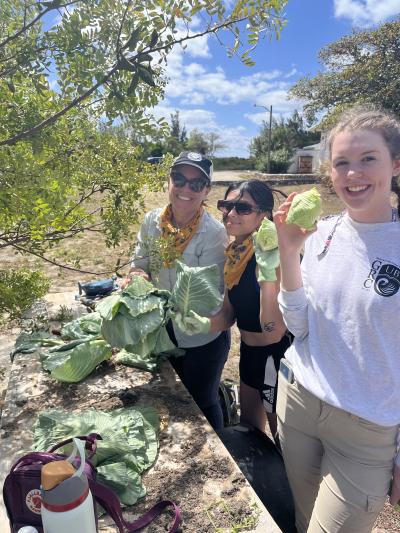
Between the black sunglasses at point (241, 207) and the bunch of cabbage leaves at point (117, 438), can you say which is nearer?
the bunch of cabbage leaves at point (117, 438)

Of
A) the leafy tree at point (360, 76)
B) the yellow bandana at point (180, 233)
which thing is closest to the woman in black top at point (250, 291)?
the yellow bandana at point (180, 233)

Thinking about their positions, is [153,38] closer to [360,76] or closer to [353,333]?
[353,333]

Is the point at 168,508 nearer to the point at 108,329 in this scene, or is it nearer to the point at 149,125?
the point at 108,329

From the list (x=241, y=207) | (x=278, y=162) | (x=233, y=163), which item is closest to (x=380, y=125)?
(x=241, y=207)

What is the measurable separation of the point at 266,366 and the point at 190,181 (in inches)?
53.9

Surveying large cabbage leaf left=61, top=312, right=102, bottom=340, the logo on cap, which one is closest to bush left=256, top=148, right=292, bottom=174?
the logo on cap

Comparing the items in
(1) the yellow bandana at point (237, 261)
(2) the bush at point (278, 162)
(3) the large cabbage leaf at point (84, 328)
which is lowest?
(3) the large cabbage leaf at point (84, 328)

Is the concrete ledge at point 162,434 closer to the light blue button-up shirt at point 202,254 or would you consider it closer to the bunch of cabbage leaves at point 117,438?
the bunch of cabbage leaves at point 117,438

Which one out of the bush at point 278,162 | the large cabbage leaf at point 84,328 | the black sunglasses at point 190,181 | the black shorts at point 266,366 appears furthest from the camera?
the bush at point 278,162

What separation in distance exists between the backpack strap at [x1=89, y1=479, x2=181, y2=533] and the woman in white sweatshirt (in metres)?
0.64

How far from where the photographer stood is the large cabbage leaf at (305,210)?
179 cm

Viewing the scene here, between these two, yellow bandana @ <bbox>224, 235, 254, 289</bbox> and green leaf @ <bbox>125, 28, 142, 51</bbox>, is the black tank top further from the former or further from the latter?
green leaf @ <bbox>125, 28, 142, 51</bbox>

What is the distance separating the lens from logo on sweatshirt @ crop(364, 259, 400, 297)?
165cm

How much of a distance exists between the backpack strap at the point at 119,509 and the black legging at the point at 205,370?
1.25 meters
